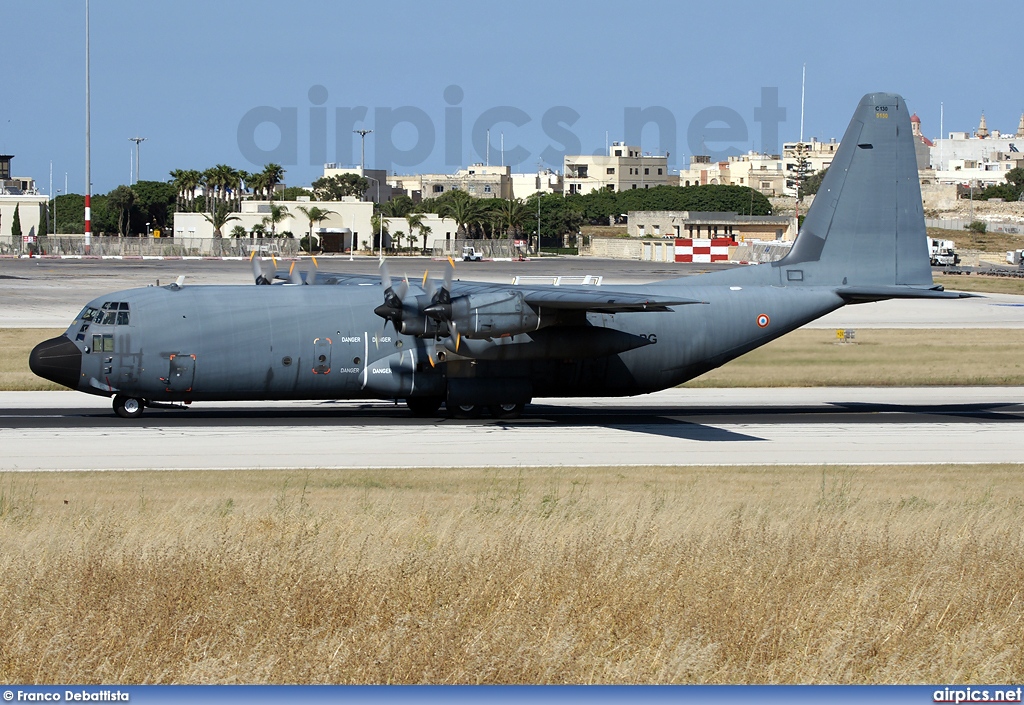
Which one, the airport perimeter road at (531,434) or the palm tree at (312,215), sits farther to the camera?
Answer: the palm tree at (312,215)

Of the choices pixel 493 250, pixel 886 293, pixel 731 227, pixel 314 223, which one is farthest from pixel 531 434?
pixel 731 227

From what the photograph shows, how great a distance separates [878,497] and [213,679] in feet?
45.6

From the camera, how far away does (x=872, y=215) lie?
3180cm

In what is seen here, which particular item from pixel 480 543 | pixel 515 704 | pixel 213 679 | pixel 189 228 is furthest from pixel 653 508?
pixel 189 228

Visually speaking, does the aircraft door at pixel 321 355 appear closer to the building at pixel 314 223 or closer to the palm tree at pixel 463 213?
the building at pixel 314 223

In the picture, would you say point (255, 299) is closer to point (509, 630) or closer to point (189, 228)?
point (509, 630)

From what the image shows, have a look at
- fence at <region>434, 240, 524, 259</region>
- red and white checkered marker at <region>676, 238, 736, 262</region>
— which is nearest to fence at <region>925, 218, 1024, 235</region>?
red and white checkered marker at <region>676, 238, 736, 262</region>

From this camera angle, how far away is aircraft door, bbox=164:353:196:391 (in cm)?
2756

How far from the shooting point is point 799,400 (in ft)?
115

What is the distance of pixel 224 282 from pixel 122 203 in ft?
372

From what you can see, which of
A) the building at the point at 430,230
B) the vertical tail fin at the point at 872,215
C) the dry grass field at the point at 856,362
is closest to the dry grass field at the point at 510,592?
the vertical tail fin at the point at 872,215

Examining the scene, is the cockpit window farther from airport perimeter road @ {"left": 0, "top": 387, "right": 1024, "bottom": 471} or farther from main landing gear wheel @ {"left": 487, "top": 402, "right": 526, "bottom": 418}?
main landing gear wheel @ {"left": 487, "top": 402, "right": 526, "bottom": 418}

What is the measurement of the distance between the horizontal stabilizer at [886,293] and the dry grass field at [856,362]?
8701mm

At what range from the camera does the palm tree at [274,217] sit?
14850 centimetres
